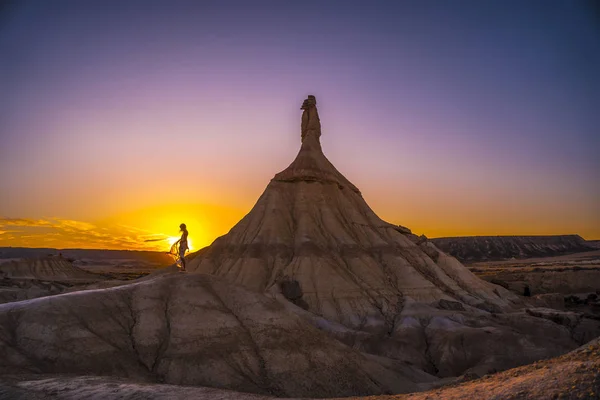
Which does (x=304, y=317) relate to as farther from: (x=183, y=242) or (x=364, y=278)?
(x=183, y=242)

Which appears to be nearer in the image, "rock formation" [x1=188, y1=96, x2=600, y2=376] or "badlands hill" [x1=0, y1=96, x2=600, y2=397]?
"badlands hill" [x1=0, y1=96, x2=600, y2=397]

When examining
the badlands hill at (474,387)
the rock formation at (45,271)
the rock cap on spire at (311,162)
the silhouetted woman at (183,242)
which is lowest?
the rock formation at (45,271)

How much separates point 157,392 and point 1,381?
4961mm

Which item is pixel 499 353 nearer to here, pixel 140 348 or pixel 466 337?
pixel 466 337

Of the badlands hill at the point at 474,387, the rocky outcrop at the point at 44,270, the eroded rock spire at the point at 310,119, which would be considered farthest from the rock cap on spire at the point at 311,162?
the rocky outcrop at the point at 44,270

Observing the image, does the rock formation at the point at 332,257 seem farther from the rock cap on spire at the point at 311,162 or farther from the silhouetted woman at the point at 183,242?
the silhouetted woman at the point at 183,242

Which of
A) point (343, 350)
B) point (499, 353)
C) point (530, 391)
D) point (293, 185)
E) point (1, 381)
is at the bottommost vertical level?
point (499, 353)

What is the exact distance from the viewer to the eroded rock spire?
231ft

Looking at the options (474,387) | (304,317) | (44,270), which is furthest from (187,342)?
(44,270)

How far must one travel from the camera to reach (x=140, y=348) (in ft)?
61.9

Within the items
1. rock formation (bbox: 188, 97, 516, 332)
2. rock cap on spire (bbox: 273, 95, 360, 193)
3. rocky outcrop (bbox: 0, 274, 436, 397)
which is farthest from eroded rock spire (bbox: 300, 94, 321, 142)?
rocky outcrop (bbox: 0, 274, 436, 397)

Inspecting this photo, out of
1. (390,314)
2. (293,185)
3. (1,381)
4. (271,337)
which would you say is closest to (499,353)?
(390,314)

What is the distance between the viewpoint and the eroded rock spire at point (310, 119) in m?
70.4

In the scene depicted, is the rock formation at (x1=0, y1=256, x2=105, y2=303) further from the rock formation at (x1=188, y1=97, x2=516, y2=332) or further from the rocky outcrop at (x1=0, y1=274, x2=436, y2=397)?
the rocky outcrop at (x1=0, y1=274, x2=436, y2=397)
